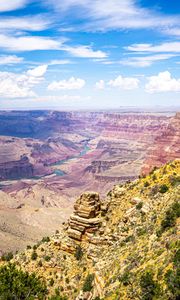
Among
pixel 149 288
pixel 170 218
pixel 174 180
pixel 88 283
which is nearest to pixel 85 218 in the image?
pixel 88 283

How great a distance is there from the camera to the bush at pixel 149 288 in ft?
69.9

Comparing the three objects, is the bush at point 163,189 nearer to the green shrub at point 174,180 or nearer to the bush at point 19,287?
the green shrub at point 174,180

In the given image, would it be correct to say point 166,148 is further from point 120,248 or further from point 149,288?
point 149,288

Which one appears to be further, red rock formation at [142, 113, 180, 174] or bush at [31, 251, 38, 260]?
red rock formation at [142, 113, 180, 174]

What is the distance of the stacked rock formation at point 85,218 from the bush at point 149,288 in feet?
50.2

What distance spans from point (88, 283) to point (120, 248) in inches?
149

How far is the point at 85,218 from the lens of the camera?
3794 centimetres

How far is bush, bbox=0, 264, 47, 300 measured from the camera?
30391 millimetres

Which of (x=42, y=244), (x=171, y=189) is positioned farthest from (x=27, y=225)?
(x=171, y=189)

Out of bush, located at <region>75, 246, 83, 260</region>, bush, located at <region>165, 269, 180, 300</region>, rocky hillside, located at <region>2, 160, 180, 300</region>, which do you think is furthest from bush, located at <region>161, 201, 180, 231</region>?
bush, located at <region>75, 246, 83, 260</region>

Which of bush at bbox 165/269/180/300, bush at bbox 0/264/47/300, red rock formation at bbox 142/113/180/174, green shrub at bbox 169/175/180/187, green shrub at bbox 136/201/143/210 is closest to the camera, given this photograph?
bush at bbox 165/269/180/300

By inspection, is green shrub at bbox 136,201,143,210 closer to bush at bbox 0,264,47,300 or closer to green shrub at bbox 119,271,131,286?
green shrub at bbox 119,271,131,286

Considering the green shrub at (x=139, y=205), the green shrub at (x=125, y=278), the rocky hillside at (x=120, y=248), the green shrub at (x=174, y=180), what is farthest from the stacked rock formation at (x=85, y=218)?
the green shrub at (x=125, y=278)

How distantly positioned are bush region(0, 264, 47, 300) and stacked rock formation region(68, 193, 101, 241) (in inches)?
265
